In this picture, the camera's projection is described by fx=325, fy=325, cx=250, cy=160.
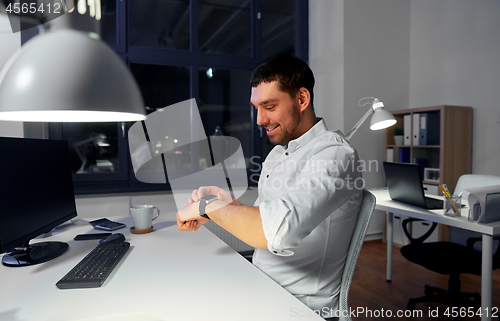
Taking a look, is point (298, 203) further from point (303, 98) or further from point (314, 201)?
point (303, 98)

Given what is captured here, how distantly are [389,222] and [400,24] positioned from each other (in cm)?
243

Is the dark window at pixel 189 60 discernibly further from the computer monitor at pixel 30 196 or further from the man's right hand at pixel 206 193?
the man's right hand at pixel 206 193

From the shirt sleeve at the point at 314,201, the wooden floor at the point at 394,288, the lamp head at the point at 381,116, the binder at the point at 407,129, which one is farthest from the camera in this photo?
the binder at the point at 407,129

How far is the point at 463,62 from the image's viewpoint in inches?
129

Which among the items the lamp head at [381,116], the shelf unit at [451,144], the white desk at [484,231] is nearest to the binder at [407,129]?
the shelf unit at [451,144]

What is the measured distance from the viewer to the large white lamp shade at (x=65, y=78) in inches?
30.4

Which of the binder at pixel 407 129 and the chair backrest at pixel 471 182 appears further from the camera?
the binder at pixel 407 129

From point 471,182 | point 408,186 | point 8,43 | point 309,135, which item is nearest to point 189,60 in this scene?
point 8,43

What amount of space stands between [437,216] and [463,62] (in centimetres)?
220

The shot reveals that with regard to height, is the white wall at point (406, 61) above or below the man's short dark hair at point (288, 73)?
above

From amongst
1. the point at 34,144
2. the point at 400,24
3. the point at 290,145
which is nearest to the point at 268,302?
Result: the point at 290,145

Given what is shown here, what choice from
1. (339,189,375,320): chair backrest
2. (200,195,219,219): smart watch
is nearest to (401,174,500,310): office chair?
(339,189,375,320): chair backrest

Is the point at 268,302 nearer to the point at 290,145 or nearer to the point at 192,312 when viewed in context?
the point at 192,312

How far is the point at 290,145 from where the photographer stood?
1.23 m
